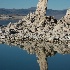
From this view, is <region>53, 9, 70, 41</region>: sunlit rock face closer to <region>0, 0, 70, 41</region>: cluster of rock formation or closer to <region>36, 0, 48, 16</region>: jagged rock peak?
<region>0, 0, 70, 41</region>: cluster of rock formation

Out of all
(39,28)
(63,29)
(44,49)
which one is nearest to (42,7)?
(39,28)

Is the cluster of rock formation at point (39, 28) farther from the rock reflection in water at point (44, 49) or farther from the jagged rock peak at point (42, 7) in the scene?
the rock reflection in water at point (44, 49)

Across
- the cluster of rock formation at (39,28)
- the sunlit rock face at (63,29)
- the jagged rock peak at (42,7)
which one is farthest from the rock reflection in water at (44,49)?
the jagged rock peak at (42,7)

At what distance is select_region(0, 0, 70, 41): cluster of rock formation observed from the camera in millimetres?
20094

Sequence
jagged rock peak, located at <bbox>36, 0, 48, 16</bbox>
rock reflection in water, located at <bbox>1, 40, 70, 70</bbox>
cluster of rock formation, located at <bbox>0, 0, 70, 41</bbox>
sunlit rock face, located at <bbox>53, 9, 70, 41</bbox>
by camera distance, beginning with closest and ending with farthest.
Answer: rock reflection in water, located at <bbox>1, 40, 70, 70</bbox> → sunlit rock face, located at <bbox>53, 9, 70, 41</bbox> → cluster of rock formation, located at <bbox>0, 0, 70, 41</bbox> → jagged rock peak, located at <bbox>36, 0, 48, 16</bbox>

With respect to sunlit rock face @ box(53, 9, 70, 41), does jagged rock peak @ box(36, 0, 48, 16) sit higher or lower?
higher

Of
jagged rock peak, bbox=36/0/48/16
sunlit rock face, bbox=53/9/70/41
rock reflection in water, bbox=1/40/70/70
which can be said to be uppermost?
jagged rock peak, bbox=36/0/48/16

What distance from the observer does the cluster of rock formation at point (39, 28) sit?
2009 centimetres

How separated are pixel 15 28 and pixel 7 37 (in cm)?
223

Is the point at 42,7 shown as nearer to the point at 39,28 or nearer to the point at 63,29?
the point at 39,28

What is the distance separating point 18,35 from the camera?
68.7 feet

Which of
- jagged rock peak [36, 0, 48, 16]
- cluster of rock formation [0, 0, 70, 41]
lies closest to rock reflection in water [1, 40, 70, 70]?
cluster of rock formation [0, 0, 70, 41]

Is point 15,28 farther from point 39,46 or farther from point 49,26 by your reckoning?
point 39,46

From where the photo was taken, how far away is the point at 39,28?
21.5 metres
